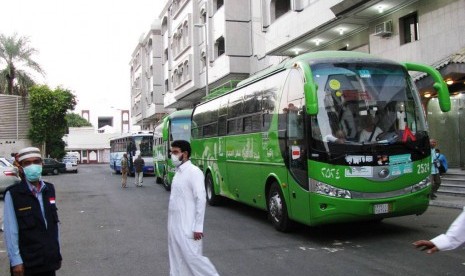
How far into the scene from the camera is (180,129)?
21.4 metres

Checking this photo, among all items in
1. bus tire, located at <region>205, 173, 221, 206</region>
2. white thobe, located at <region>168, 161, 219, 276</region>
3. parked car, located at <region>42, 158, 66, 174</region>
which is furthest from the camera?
parked car, located at <region>42, 158, 66, 174</region>

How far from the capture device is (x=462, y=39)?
15375 millimetres

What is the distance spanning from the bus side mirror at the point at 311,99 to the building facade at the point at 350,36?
26.0 ft

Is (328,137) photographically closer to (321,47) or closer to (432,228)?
(432,228)

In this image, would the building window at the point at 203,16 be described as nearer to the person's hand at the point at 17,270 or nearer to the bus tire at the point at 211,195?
the bus tire at the point at 211,195

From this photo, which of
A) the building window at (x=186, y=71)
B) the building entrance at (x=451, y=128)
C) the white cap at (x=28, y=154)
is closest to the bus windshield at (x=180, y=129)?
the building entrance at (x=451, y=128)

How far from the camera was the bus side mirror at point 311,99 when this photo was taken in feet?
25.5

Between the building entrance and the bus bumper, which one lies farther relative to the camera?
the building entrance

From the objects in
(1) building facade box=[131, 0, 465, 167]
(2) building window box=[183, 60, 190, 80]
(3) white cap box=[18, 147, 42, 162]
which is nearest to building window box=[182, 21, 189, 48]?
(2) building window box=[183, 60, 190, 80]

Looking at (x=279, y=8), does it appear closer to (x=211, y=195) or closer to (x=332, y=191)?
(x=211, y=195)

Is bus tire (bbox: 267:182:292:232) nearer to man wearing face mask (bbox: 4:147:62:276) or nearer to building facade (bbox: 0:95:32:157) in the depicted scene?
man wearing face mask (bbox: 4:147:62:276)

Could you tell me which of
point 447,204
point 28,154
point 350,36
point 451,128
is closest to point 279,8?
point 350,36

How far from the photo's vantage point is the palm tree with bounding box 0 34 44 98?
4119 cm

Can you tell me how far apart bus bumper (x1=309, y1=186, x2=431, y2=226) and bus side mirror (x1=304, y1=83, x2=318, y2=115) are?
153 cm
